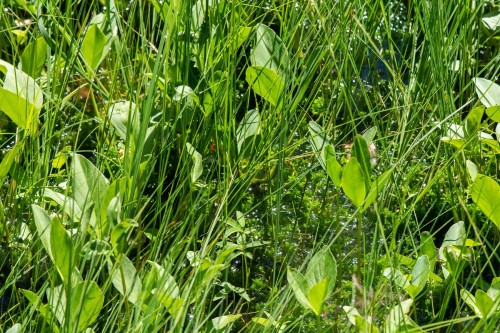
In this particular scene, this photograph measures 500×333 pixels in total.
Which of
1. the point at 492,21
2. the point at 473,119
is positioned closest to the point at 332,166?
the point at 473,119

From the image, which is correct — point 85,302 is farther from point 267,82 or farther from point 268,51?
point 268,51

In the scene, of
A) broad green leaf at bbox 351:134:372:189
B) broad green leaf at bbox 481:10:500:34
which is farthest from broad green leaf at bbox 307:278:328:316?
broad green leaf at bbox 481:10:500:34

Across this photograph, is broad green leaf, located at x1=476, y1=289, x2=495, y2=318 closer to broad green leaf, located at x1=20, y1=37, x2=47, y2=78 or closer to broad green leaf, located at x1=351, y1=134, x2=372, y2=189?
broad green leaf, located at x1=351, y1=134, x2=372, y2=189

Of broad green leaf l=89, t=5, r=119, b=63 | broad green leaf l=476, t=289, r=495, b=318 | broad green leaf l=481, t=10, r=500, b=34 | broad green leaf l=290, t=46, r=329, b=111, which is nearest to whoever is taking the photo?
broad green leaf l=476, t=289, r=495, b=318

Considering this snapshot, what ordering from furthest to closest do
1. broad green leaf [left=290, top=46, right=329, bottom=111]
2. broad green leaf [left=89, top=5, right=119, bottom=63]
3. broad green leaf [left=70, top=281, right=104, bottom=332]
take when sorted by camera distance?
broad green leaf [left=89, top=5, right=119, bottom=63]
broad green leaf [left=290, top=46, right=329, bottom=111]
broad green leaf [left=70, top=281, right=104, bottom=332]

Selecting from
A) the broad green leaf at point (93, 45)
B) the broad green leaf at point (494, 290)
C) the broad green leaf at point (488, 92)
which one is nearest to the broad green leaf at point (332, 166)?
the broad green leaf at point (494, 290)

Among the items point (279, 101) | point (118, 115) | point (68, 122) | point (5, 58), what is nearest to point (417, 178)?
point (279, 101)

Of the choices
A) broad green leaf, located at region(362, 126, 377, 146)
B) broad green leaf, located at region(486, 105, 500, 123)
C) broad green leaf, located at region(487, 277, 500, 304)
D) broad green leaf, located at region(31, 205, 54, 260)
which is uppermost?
broad green leaf, located at region(486, 105, 500, 123)

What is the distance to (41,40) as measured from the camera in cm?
170

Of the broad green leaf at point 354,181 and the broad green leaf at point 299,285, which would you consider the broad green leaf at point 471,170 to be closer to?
the broad green leaf at point 354,181

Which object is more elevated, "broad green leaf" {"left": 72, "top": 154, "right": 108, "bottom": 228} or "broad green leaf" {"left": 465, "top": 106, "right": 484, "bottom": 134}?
"broad green leaf" {"left": 465, "top": 106, "right": 484, "bottom": 134}

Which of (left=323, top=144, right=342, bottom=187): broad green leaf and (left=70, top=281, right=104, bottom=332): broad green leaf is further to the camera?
(left=323, top=144, right=342, bottom=187): broad green leaf

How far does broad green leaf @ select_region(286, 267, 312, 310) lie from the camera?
4.28 ft

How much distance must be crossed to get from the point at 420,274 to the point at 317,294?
210 mm
